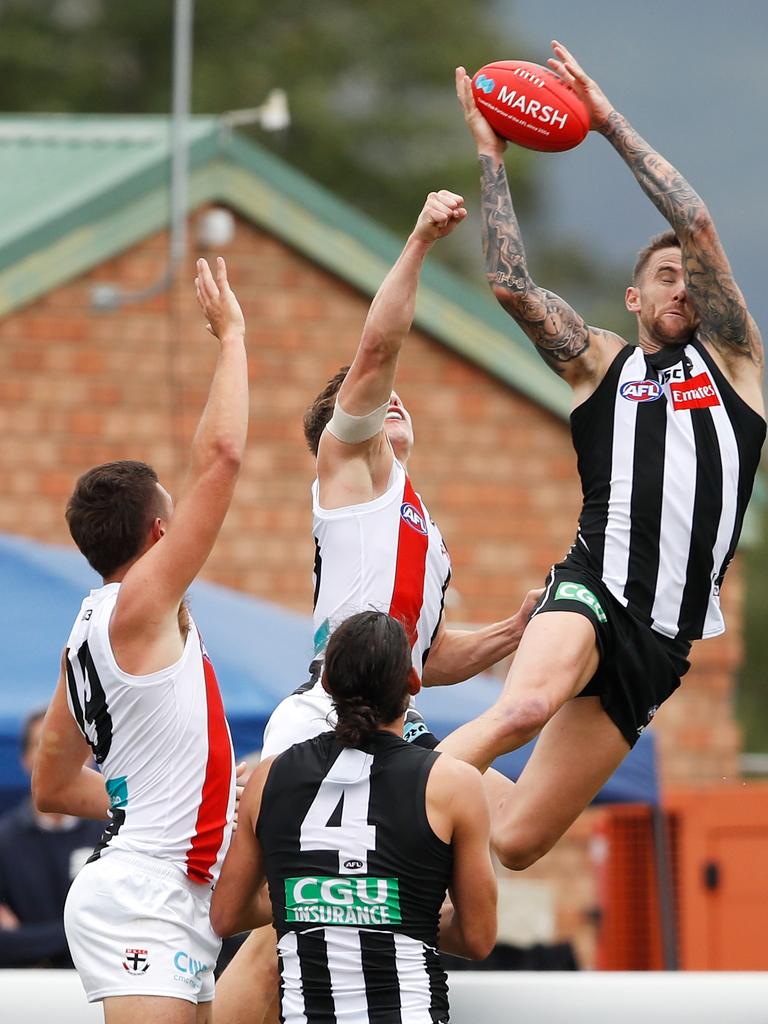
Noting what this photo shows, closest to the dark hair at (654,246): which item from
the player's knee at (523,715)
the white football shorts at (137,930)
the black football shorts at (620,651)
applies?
the black football shorts at (620,651)

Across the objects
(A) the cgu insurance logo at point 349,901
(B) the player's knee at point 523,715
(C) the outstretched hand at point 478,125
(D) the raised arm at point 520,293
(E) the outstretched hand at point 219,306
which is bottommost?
(A) the cgu insurance logo at point 349,901

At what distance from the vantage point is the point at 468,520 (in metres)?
13.2

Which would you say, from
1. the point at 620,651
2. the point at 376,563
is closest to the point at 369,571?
the point at 376,563

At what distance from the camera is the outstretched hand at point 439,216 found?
518 cm

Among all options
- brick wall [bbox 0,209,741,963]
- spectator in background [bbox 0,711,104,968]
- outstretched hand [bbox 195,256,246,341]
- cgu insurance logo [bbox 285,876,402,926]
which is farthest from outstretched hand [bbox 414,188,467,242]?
brick wall [bbox 0,209,741,963]

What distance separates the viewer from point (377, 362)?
522 cm

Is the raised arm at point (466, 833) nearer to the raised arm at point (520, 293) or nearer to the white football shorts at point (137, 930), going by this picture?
the white football shorts at point (137, 930)

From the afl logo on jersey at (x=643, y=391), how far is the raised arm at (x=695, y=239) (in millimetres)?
250

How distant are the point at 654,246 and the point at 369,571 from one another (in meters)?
1.57

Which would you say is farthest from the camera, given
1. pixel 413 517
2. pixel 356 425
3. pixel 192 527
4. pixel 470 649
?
pixel 470 649

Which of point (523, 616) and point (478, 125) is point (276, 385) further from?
point (478, 125)

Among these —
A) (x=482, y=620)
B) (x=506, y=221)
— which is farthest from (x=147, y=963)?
(x=482, y=620)

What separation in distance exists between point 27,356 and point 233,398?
8475 millimetres

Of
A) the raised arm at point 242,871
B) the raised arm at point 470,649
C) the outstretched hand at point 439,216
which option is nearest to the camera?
the raised arm at point 242,871
